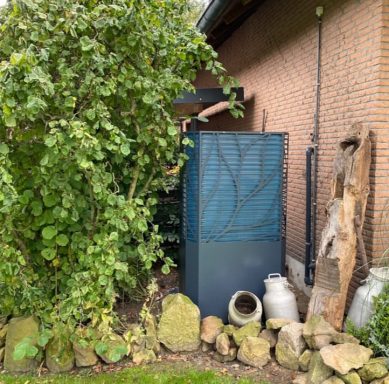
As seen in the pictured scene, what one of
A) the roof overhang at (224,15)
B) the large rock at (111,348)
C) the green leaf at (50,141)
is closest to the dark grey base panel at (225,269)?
the large rock at (111,348)

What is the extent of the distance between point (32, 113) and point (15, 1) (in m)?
0.90

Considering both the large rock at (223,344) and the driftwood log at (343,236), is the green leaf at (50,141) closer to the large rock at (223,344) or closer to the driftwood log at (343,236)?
the large rock at (223,344)

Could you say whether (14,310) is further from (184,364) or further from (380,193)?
(380,193)

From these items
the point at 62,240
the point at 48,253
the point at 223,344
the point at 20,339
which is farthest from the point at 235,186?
the point at 20,339

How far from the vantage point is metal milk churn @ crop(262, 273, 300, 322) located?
4.10 m

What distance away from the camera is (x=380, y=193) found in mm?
3949

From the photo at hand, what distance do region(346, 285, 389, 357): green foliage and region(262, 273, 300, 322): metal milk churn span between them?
2.25 feet

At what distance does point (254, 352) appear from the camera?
11.7 feet

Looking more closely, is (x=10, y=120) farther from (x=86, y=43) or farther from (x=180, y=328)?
(x=180, y=328)

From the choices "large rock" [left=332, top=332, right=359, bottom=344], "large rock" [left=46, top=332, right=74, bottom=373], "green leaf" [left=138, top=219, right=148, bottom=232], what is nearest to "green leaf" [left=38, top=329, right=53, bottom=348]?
"large rock" [left=46, top=332, right=74, bottom=373]

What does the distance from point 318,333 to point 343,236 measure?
88 cm

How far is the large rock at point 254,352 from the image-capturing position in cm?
356

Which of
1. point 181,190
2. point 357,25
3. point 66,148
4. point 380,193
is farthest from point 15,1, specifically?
point 380,193

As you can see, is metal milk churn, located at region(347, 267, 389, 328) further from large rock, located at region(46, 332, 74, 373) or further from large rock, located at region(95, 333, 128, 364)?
large rock, located at region(46, 332, 74, 373)
